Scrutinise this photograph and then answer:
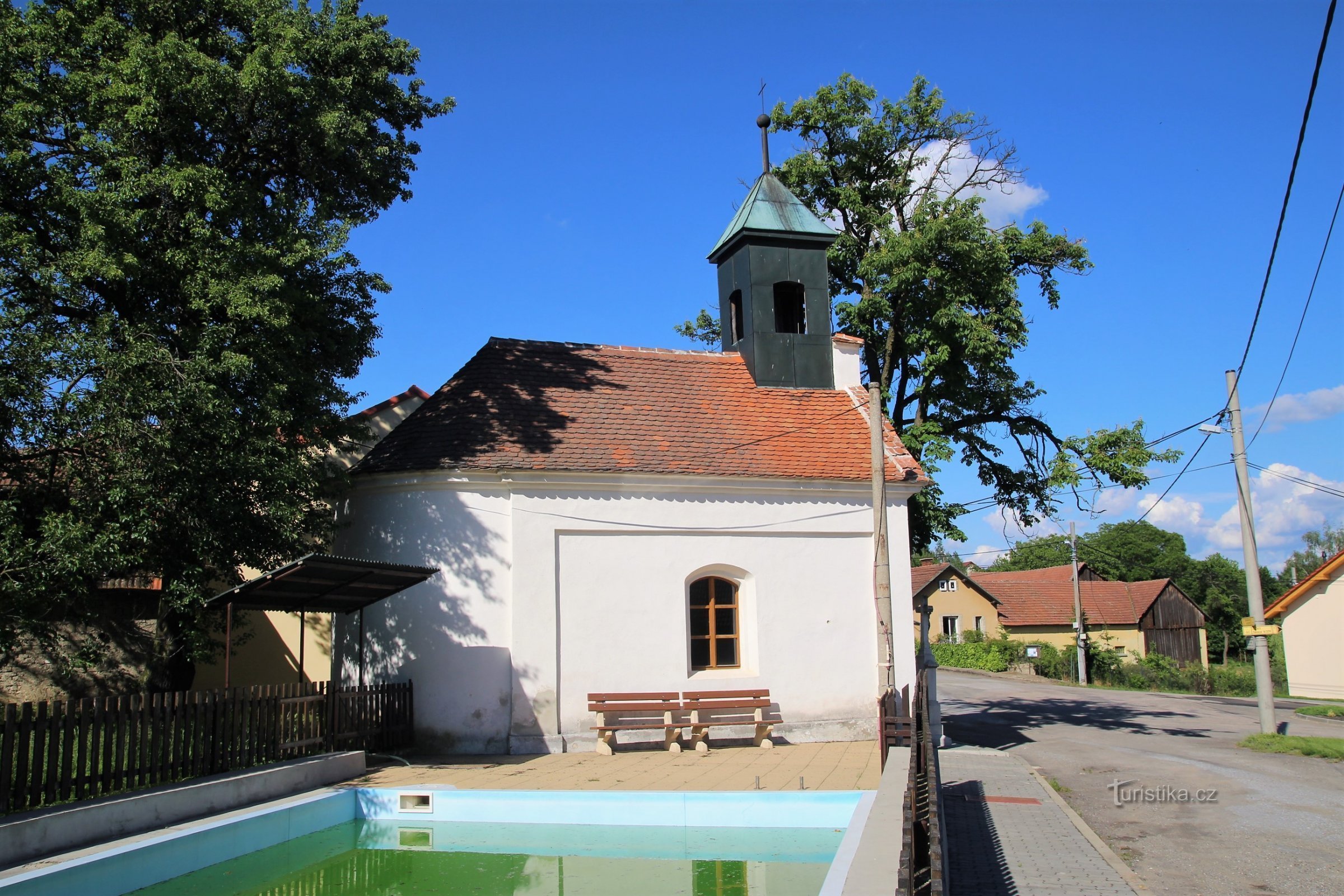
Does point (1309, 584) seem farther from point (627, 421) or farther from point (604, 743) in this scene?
point (604, 743)

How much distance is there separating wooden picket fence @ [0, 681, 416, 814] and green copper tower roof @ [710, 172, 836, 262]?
12.0 m

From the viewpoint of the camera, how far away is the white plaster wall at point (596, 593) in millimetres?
14438

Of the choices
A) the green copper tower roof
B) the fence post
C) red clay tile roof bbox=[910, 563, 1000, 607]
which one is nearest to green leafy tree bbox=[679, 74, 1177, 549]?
the green copper tower roof

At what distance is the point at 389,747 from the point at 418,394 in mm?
8107

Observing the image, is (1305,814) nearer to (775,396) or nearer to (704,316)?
(775,396)

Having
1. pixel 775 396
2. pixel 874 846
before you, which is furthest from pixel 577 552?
pixel 874 846

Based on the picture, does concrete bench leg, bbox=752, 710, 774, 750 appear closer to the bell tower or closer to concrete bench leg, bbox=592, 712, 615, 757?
concrete bench leg, bbox=592, 712, 615, 757

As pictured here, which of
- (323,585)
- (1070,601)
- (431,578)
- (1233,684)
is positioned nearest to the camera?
(323,585)

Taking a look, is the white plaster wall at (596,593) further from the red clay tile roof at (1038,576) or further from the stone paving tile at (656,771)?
the red clay tile roof at (1038,576)

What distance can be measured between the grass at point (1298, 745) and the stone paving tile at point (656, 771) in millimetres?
8073

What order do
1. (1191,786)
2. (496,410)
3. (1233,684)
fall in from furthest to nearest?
(1233,684) < (496,410) < (1191,786)

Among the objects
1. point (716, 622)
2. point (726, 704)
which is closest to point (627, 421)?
point (716, 622)

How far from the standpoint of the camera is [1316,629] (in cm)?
3362

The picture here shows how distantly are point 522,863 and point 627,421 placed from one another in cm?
896
